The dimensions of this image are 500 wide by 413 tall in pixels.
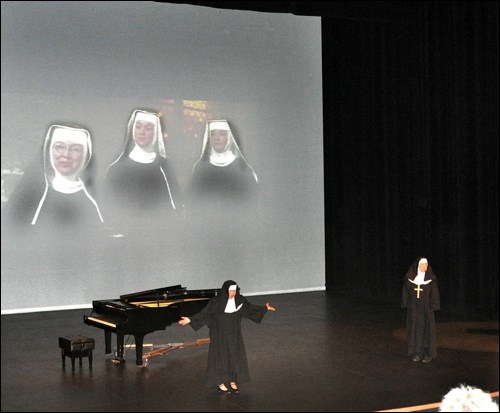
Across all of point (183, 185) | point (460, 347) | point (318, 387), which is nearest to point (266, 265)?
point (183, 185)

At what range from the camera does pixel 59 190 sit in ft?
39.5

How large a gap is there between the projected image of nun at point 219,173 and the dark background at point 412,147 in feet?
5.61

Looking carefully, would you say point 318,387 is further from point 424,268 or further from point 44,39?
point 44,39

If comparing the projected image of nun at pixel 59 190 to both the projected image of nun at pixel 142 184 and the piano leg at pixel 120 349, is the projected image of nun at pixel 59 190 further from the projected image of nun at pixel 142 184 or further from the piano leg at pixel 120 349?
the piano leg at pixel 120 349

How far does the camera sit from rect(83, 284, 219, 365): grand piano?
8.20 metres

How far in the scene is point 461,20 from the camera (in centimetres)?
1141

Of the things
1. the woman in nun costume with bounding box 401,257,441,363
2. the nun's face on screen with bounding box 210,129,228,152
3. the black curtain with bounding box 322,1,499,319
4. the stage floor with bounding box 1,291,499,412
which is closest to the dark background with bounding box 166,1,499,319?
the black curtain with bounding box 322,1,499,319

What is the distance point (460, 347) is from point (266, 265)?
484cm

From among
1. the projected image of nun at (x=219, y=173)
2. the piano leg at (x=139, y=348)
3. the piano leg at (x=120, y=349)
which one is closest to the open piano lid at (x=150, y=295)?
the piano leg at (x=120, y=349)

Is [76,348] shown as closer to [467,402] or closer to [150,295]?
[150,295]

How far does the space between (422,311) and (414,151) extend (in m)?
4.41

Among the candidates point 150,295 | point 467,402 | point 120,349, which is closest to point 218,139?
point 150,295

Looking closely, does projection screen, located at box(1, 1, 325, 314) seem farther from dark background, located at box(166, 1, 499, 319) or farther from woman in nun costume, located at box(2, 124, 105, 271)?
dark background, located at box(166, 1, 499, 319)

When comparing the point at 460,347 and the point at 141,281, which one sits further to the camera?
the point at 141,281
